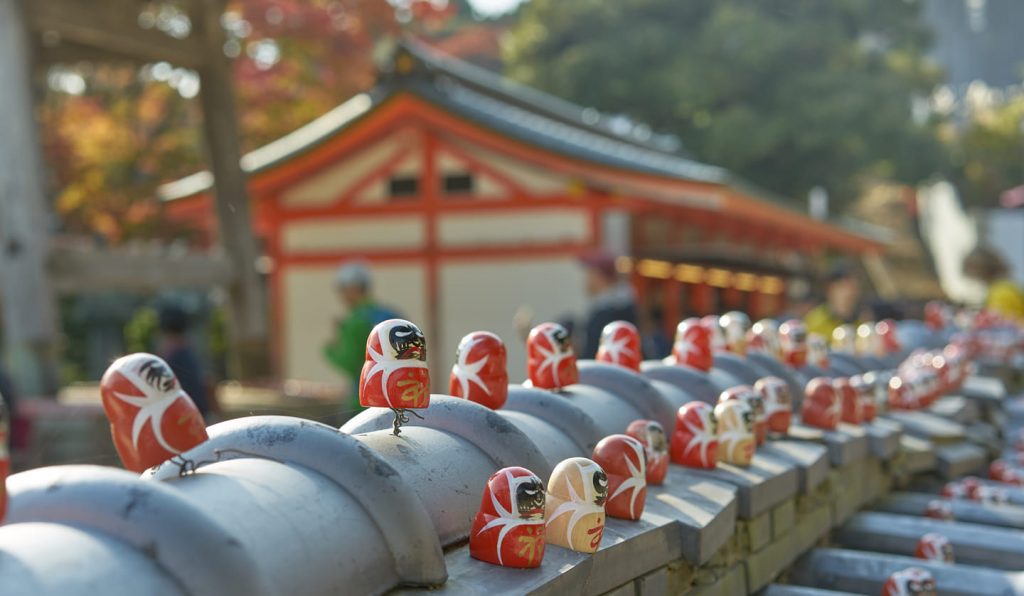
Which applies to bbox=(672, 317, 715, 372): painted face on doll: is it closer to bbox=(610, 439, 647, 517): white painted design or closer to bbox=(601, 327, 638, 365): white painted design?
bbox=(601, 327, 638, 365): white painted design

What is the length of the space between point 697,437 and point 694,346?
756 millimetres

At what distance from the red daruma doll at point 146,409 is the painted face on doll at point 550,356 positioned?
49.8 inches

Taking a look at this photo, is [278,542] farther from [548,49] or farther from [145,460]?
[548,49]

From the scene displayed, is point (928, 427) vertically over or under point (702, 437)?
under

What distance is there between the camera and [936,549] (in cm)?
341

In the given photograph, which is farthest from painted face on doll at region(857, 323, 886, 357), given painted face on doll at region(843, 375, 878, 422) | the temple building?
the temple building

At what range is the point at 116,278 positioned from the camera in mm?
9664

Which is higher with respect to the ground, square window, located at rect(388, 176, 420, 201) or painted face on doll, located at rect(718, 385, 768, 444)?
square window, located at rect(388, 176, 420, 201)

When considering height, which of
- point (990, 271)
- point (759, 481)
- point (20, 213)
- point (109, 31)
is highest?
point (109, 31)

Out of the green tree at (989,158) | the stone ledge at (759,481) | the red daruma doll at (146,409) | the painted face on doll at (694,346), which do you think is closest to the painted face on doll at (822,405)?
the painted face on doll at (694,346)

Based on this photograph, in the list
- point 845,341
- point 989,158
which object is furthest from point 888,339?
point 989,158

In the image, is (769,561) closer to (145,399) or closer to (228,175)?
(145,399)

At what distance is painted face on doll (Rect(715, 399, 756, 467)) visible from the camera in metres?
3.03

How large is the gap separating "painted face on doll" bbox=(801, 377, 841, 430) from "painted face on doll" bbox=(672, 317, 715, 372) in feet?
1.25
